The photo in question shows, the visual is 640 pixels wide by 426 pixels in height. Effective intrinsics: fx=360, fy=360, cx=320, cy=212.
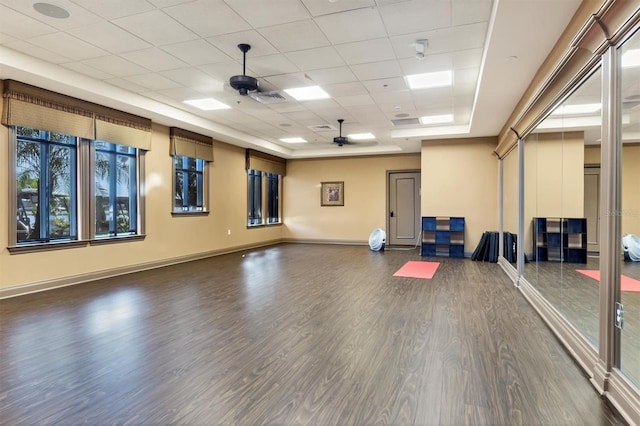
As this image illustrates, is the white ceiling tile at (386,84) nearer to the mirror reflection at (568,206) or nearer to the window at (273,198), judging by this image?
the mirror reflection at (568,206)

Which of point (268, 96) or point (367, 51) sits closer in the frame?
point (367, 51)

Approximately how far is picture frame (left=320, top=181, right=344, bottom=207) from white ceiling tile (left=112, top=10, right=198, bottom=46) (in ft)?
27.2

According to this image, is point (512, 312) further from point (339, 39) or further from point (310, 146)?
point (310, 146)

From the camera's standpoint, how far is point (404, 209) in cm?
1140

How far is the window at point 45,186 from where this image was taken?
16.5 ft

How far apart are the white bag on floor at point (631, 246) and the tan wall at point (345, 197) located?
29.5 feet

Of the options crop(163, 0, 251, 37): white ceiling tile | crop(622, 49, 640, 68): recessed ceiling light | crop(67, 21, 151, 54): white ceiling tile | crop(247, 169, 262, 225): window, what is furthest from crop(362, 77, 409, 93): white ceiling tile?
crop(247, 169, 262, 225): window

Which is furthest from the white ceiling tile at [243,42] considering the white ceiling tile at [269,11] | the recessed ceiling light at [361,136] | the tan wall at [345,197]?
the tan wall at [345,197]

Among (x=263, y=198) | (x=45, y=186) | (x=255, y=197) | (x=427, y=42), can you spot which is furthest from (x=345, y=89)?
(x=263, y=198)

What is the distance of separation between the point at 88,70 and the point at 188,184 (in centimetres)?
353

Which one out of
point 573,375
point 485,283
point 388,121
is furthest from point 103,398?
point 388,121

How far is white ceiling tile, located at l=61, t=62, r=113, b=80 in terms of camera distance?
4.82 metres

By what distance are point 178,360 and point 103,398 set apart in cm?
63

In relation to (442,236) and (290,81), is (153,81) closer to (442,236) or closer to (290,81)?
(290,81)
